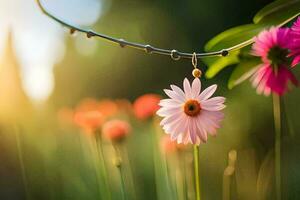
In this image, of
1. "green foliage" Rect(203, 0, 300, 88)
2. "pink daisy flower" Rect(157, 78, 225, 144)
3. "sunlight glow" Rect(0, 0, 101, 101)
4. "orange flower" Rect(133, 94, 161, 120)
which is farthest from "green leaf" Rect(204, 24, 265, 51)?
"sunlight glow" Rect(0, 0, 101, 101)

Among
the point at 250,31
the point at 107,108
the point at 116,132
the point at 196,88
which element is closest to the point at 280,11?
the point at 250,31

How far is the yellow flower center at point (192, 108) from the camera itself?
40 centimetres

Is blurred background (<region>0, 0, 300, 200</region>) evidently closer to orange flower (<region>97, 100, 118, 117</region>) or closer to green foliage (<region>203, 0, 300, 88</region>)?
orange flower (<region>97, 100, 118, 117</region>)

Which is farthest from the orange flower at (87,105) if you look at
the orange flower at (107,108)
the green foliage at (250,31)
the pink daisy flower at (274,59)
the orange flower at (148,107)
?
the pink daisy flower at (274,59)

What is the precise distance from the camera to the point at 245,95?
36.0 inches

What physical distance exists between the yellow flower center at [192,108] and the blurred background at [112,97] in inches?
9.9

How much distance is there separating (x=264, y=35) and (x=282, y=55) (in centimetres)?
2

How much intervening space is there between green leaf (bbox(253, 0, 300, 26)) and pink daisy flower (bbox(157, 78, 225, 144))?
0.13 m

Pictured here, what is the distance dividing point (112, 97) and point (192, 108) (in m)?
0.57

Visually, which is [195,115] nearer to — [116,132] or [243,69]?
[243,69]

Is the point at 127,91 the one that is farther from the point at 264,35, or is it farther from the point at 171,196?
the point at 264,35

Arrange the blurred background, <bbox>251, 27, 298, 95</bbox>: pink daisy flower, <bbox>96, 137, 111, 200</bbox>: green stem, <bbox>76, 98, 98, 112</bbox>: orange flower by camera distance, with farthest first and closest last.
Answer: <bbox>76, 98, 98, 112</bbox>: orange flower → the blurred background → <bbox>96, 137, 111, 200</bbox>: green stem → <bbox>251, 27, 298, 95</bbox>: pink daisy flower

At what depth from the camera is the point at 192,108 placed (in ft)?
1.30

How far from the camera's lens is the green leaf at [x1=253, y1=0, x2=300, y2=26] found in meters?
0.47
